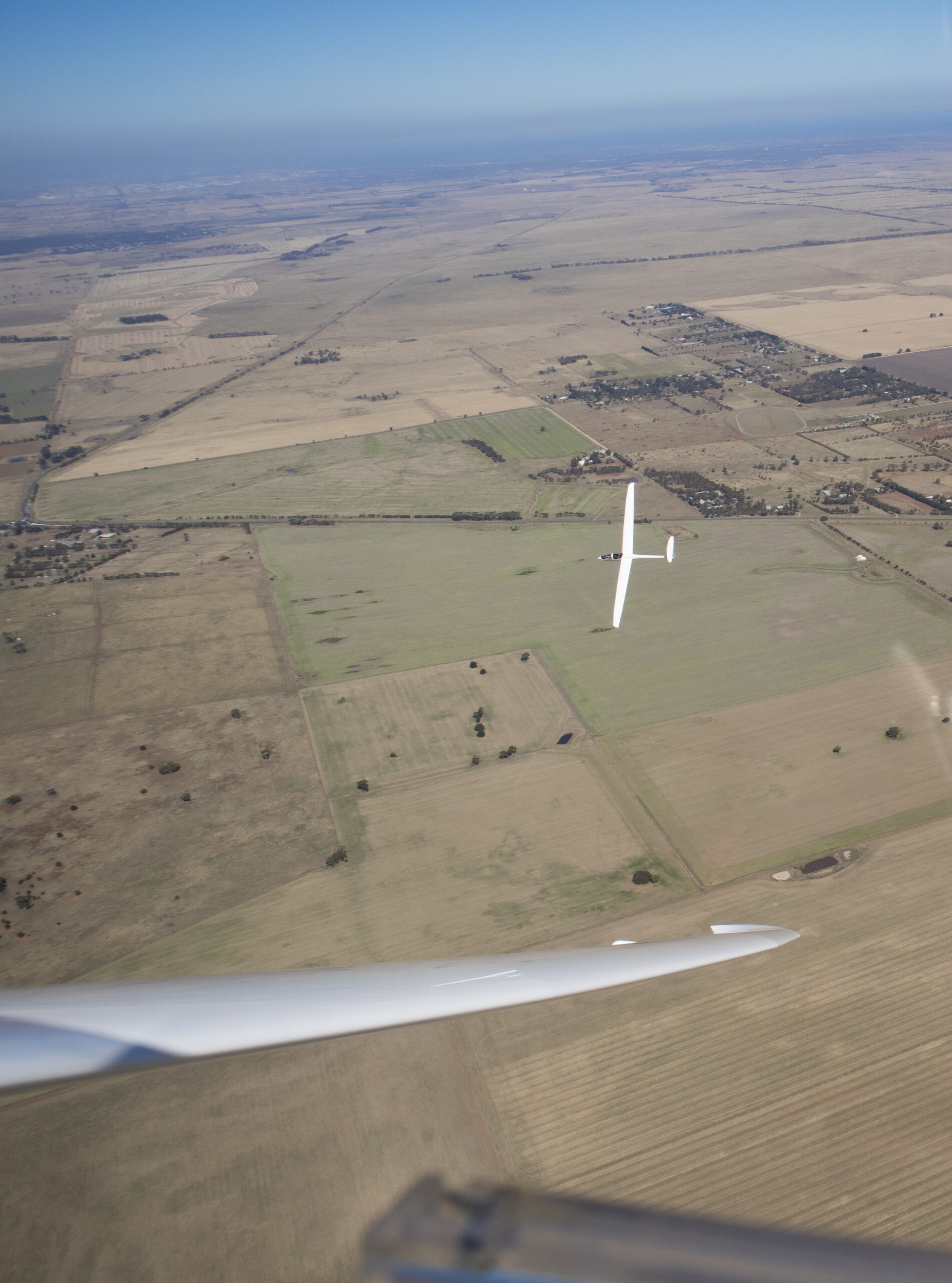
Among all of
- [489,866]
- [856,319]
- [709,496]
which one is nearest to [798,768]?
[489,866]

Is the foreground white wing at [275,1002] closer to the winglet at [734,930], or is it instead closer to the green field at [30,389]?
the winglet at [734,930]

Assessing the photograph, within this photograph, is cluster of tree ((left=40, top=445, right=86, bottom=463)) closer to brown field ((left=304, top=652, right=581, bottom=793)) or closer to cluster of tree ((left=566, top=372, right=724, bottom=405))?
cluster of tree ((left=566, top=372, right=724, bottom=405))

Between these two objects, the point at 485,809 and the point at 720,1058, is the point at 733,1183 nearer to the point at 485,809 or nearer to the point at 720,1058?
the point at 720,1058

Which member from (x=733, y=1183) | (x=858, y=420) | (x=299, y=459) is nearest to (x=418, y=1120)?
(x=733, y=1183)

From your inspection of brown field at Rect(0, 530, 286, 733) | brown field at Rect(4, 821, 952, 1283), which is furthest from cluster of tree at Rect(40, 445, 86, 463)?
brown field at Rect(4, 821, 952, 1283)

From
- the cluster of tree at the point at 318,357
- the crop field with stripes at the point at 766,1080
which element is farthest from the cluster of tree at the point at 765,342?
the crop field with stripes at the point at 766,1080

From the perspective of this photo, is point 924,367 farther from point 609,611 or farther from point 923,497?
point 609,611
